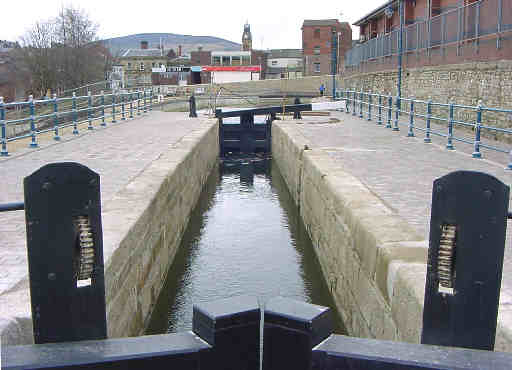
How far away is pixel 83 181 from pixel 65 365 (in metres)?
0.82

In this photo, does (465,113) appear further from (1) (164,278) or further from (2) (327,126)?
(1) (164,278)

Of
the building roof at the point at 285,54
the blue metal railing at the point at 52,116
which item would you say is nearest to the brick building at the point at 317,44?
the building roof at the point at 285,54

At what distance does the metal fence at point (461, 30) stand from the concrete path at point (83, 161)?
9.58m

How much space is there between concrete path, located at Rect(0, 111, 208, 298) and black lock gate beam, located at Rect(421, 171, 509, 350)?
291cm

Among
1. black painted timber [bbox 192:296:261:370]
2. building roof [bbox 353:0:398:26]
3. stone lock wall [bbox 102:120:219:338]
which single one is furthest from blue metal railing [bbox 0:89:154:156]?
building roof [bbox 353:0:398:26]

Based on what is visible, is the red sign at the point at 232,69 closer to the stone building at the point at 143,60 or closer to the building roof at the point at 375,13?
the stone building at the point at 143,60

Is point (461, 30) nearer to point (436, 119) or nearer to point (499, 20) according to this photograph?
point (499, 20)

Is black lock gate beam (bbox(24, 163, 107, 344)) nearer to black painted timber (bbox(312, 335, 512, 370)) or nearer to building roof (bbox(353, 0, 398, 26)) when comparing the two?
black painted timber (bbox(312, 335, 512, 370))

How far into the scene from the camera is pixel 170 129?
21.0 metres

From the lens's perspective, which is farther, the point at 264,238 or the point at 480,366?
the point at 264,238

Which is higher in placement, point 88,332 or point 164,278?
point 88,332

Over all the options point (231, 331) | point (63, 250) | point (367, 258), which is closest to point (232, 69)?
point (367, 258)

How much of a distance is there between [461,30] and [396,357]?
62.6 ft

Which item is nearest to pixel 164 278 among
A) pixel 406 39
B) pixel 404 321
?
pixel 404 321
